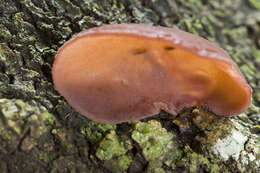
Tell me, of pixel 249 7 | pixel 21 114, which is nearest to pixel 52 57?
pixel 21 114

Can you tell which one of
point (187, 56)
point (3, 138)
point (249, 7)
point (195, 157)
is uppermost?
point (187, 56)

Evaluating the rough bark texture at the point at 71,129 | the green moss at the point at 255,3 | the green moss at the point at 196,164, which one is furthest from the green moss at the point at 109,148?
the green moss at the point at 255,3

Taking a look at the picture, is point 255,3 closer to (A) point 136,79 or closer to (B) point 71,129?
(A) point 136,79

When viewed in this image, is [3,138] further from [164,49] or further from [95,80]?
[164,49]

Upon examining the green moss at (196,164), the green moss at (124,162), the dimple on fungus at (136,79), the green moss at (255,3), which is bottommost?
the green moss at (255,3)

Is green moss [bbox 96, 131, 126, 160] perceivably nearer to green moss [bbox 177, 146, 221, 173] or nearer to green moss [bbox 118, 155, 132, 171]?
green moss [bbox 118, 155, 132, 171]

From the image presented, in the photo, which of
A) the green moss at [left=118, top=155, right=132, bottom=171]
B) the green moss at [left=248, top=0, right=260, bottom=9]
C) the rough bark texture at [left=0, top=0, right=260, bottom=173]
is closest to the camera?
the rough bark texture at [left=0, top=0, right=260, bottom=173]

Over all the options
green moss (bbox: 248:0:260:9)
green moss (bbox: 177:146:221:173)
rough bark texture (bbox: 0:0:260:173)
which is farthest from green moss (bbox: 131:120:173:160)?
green moss (bbox: 248:0:260:9)

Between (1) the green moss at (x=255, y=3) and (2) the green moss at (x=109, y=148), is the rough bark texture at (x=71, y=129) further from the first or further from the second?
(1) the green moss at (x=255, y=3)
